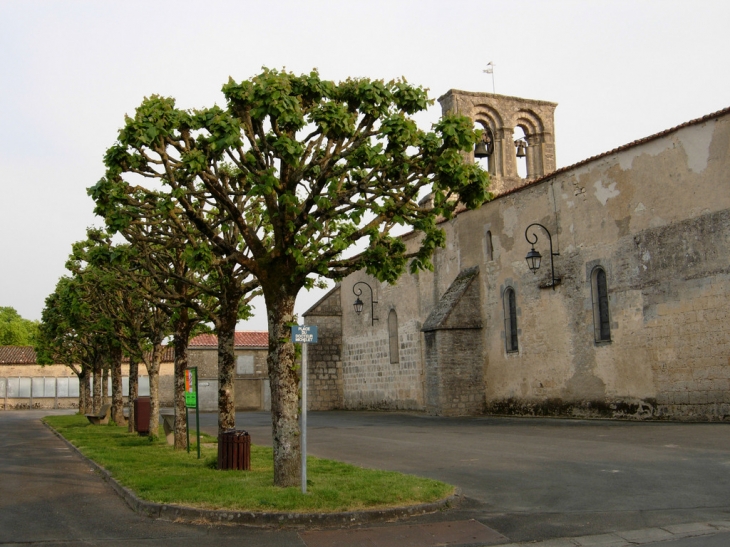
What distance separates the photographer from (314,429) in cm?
2181

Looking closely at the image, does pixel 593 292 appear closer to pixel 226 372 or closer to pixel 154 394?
pixel 226 372

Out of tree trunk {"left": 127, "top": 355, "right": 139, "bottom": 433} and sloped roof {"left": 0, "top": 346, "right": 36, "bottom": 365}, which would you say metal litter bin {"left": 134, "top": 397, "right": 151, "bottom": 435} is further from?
sloped roof {"left": 0, "top": 346, "right": 36, "bottom": 365}

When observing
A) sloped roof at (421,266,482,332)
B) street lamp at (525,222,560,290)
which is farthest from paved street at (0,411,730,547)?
sloped roof at (421,266,482,332)

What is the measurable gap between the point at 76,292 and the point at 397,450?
1191 centimetres

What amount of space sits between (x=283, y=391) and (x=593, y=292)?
1356 cm

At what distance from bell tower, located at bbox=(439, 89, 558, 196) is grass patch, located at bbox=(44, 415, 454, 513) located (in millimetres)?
18675

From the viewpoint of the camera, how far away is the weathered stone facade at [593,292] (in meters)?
17.7

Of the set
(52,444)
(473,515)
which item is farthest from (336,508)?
(52,444)

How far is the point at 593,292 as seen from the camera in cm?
2131

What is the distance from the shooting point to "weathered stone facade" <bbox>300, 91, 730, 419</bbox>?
1769 centimetres

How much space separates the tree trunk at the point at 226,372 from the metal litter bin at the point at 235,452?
1348 millimetres

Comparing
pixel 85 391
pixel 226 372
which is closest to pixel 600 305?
pixel 226 372

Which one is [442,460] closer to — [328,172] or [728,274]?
[328,172]

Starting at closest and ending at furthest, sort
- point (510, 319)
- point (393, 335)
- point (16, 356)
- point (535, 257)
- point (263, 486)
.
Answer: point (263, 486) → point (535, 257) → point (510, 319) → point (393, 335) → point (16, 356)
